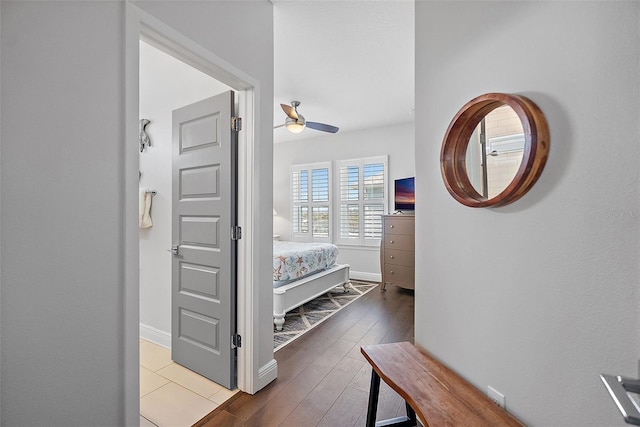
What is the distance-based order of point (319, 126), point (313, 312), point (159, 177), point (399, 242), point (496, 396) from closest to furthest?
point (496, 396) < point (159, 177) < point (313, 312) < point (319, 126) < point (399, 242)

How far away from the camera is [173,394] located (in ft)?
6.40

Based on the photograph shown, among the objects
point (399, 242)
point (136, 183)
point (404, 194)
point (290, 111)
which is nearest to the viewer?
point (136, 183)

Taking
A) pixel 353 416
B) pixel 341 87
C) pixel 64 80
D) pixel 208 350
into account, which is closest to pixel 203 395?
pixel 208 350

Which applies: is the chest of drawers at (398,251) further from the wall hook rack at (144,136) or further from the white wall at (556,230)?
the wall hook rack at (144,136)

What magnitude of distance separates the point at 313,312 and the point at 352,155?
3.07 meters

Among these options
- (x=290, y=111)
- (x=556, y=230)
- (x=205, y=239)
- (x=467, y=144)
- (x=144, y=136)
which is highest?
(x=290, y=111)

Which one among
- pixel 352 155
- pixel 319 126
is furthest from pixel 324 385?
pixel 352 155

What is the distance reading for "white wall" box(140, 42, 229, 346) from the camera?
243 cm

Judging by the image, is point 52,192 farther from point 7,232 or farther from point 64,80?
point 64,80

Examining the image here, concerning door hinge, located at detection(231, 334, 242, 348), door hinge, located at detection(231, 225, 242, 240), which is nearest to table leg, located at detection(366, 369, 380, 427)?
door hinge, located at detection(231, 334, 242, 348)

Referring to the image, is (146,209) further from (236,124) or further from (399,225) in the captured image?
(399,225)

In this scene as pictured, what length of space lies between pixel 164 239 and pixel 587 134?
2.88 m

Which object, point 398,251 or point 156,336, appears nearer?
point 156,336

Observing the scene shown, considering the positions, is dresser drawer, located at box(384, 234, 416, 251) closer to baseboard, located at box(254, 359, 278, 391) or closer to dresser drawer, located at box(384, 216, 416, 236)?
dresser drawer, located at box(384, 216, 416, 236)
